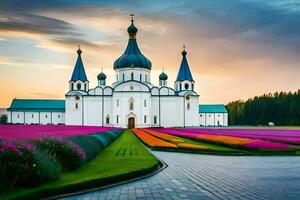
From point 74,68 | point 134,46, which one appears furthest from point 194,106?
point 74,68

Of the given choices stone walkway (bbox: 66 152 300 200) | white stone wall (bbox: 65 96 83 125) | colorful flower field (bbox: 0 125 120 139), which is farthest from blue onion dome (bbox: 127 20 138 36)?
stone walkway (bbox: 66 152 300 200)

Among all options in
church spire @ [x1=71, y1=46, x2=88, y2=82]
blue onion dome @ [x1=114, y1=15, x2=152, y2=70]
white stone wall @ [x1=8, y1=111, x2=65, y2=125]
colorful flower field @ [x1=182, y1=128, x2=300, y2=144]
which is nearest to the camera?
colorful flower field @ [x1=182, y1=128, x2=300, y2=144]

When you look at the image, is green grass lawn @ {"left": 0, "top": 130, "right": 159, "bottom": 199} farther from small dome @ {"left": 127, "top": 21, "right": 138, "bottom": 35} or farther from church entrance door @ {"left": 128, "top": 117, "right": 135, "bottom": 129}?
small dome @ {"left": 127, "top": 21, "right": 138, "bottom": 35}

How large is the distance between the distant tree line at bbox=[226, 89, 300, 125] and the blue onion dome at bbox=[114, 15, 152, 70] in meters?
41.6

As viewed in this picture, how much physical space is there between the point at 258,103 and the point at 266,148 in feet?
358

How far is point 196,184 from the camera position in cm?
1437

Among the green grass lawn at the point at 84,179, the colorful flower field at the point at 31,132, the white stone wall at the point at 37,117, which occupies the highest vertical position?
the white stone wall at the point at 37,117

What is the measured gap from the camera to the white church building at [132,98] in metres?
95.7

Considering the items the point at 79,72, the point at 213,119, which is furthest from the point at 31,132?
the point at 213,119

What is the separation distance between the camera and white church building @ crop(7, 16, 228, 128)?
95688 millimetres

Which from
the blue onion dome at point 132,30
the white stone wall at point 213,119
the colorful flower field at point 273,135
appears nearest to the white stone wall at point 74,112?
the blue onion dome at point 132,30

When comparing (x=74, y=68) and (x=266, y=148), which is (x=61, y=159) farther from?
(x=74, y=68)

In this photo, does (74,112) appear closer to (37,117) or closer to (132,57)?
(132,57)

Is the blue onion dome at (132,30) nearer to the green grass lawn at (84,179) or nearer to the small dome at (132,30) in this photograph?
the small dome at (132,30)
